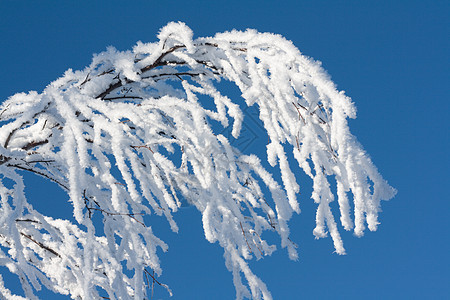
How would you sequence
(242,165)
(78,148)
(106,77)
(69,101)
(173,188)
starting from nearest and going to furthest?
1. (78,148)
2. (69,101)
3. (242,165)
4. (106,77)
5. (173,188)

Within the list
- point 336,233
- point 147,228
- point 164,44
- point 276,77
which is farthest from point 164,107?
point 336,233

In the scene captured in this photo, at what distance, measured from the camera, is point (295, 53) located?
1999 millimetres

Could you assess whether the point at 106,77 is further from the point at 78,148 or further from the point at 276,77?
the point at 276,77

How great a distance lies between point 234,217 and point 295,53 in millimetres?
980

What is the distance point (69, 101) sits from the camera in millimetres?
2123

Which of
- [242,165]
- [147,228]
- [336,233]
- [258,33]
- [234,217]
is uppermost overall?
[258,33]

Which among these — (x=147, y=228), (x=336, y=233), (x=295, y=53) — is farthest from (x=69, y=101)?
(x=336, y=233)

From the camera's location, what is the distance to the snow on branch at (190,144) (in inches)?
73.5

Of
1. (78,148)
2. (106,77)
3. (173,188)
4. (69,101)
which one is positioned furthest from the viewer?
(173,188)

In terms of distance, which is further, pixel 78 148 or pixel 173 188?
pixel 173 188

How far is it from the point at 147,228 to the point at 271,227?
94 centimetres

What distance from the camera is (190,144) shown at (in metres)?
2.28

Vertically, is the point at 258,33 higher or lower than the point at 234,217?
higher

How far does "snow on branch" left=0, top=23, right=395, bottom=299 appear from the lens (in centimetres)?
187
